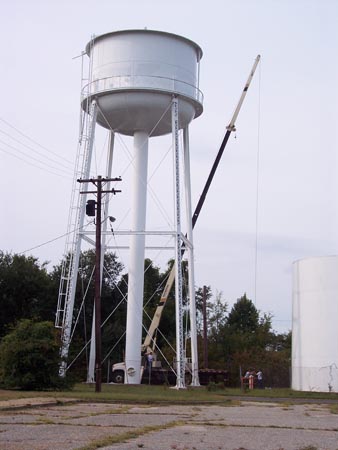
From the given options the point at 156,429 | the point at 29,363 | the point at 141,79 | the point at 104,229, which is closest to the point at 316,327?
the point at 104,229

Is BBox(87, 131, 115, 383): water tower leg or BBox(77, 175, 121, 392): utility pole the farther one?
BBox(87, 131, 115, 383): water tower leg

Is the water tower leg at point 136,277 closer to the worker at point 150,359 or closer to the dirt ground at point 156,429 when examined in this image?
the worker at point 150,359

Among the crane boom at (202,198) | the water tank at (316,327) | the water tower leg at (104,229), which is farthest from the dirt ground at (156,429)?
the crane boom at (202,198)

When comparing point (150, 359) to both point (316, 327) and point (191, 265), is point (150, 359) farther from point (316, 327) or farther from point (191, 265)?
point (316, 327)

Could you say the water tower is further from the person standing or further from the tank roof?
the person standing

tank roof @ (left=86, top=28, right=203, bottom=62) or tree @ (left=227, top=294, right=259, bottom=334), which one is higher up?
tank roof @ (left=86, top=28, right=203, bottom=62)

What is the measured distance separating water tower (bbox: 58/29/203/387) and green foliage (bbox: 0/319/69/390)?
153 inches

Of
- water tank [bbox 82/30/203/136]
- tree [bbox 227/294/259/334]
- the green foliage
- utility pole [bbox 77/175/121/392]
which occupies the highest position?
water tank [bbox 82/30/203/136]

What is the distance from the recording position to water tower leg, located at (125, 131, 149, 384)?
1375 inches

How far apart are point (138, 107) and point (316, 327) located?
14297 mm

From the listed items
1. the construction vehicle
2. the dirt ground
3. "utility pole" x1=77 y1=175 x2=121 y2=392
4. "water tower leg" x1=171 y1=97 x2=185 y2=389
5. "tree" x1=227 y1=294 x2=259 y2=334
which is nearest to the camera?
Answer: the dirt ground

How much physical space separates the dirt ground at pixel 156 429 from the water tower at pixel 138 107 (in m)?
14.4

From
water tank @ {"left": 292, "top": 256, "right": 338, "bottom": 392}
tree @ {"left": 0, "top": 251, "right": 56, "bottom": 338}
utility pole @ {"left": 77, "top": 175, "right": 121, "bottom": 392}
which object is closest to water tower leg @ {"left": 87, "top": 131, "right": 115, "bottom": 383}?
utility pole @ {"left": 77, "top": 175, "right": 121, "bottom": 392}

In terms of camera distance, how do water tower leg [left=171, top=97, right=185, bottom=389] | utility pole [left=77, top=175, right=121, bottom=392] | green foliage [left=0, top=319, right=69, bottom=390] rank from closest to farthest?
green foliage [left=0, top=319, right=69, bottom=390], utility pole [left=77, top=175, right=121, bottom=392], water tower leg [left=171, top=97, right=185, bottom=389]
